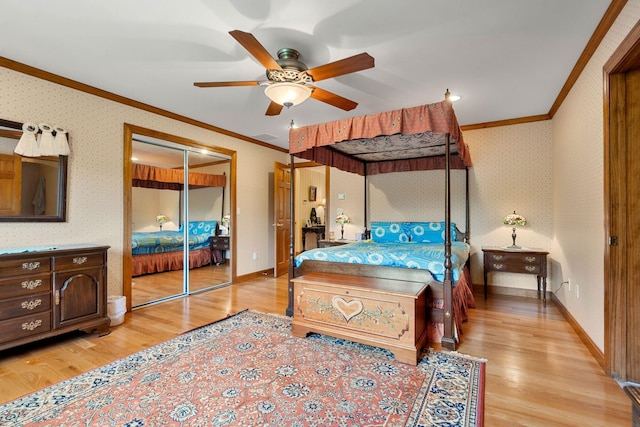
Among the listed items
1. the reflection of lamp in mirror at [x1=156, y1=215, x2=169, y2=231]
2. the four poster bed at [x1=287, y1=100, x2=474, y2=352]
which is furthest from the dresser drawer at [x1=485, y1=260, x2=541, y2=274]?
the reflection of lamp in mirror at [x1=156, y1=215, x2=169, y2=231]

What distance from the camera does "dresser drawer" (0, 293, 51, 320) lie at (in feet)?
7.67

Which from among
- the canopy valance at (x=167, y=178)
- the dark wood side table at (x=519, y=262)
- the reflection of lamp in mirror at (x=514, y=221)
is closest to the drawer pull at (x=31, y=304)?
the canopy valance at (x=167, y=178)

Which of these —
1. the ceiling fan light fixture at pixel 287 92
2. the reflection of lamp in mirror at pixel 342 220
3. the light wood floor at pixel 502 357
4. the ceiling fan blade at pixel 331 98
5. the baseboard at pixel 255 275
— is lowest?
the light wood floor at pixel 502 357

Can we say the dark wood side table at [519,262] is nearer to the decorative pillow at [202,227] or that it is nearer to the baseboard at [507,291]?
the baseboard at [507,291]

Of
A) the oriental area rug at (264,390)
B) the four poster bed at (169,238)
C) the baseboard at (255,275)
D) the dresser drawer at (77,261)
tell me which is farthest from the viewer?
the baseboard at (255,275)

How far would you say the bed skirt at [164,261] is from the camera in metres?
3.97

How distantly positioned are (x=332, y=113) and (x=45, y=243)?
3475 millimetres

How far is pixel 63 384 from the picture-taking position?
6.66 feet

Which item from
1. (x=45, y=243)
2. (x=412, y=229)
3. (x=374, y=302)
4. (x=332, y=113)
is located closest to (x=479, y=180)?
(x=412, y=229)

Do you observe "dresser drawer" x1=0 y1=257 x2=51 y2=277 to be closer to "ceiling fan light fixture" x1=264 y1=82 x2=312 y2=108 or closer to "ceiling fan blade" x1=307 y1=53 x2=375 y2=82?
"ceiling fan light fixture" x1=264 y1=82 x2=312 y2=108

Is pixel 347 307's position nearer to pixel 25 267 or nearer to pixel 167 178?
pixel 25 267

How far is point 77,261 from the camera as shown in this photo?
9.02 feet

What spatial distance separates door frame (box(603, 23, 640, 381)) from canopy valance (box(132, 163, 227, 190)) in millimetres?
4636

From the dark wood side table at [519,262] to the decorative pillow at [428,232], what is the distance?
648mm
